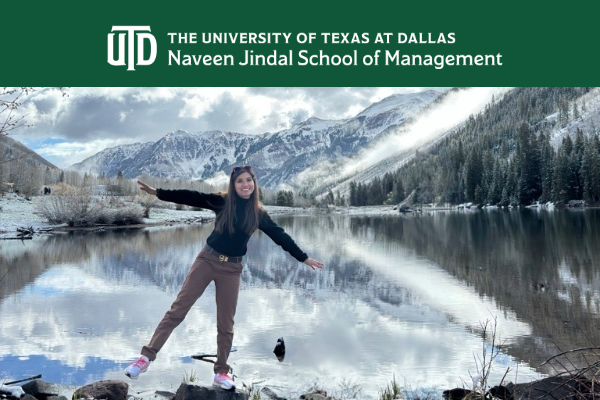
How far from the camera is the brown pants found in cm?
569

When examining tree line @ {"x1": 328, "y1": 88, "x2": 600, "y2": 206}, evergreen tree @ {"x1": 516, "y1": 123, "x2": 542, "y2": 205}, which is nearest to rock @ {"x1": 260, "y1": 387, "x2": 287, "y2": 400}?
tree line @ {"x1": 328, "y1": 88, "x2": 600, "y2": 206}

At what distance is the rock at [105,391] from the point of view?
19.3 feet

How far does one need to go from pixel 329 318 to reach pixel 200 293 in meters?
5.98

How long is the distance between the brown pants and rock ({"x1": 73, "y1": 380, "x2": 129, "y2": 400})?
0.75m

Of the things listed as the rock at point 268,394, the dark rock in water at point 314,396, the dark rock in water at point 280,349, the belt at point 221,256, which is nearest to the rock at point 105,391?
the rock at point 268,394

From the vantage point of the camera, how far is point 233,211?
5.64m

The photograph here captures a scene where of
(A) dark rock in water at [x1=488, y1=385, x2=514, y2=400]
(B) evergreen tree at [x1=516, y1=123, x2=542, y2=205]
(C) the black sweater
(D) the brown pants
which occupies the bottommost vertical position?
(A) dark rock in water at [x1=488, y1=385, x2=514, y2=400]

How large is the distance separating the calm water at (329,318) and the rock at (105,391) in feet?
3.01

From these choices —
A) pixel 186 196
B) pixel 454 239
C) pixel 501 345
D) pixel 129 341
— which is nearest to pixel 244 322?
pixel 129 341

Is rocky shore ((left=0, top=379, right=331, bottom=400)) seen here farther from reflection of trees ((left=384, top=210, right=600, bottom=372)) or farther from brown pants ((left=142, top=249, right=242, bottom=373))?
reflection of trees ((left=384, top=210, right=600, bottom=372))

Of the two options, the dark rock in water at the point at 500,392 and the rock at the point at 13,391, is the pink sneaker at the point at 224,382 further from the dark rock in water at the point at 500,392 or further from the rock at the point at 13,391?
the dark rock in water at the point at 500,392

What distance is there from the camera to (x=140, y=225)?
181 ft

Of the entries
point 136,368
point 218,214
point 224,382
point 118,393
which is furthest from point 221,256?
point 118,393

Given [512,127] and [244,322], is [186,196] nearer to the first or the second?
[244,322]
